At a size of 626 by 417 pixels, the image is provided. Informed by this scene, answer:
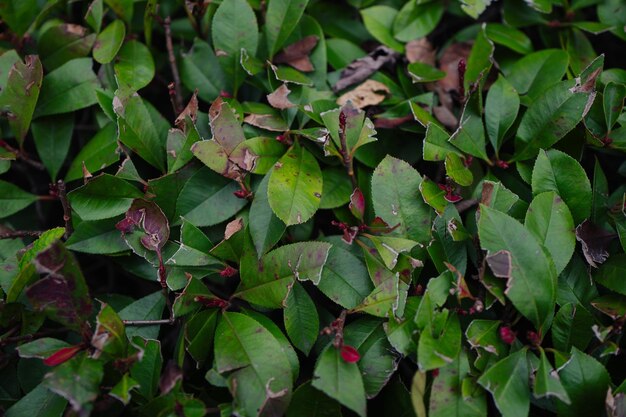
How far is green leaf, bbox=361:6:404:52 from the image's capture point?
1334 millimetres

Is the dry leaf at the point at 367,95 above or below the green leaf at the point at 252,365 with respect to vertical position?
above

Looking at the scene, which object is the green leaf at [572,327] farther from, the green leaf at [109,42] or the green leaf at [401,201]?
the green leaf at [109,42]

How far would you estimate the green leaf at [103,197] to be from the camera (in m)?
1.08

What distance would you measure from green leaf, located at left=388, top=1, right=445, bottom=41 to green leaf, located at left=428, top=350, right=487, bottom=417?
77cm

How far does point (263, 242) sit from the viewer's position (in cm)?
105

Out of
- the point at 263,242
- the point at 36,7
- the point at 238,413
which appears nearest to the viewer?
the point at 238,413

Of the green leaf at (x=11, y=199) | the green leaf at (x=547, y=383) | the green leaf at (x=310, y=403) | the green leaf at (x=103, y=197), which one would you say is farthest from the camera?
the green leaf at (x=11, y=199)

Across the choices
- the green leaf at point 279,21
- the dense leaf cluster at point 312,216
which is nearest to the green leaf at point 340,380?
the dense leaf cluster at point 312,216

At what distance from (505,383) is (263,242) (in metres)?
0.48

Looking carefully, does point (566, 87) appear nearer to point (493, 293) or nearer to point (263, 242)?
point (493, 293)

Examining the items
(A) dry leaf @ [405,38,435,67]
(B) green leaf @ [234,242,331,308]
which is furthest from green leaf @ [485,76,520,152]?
(B) green leaf @ [234,242,331,308]

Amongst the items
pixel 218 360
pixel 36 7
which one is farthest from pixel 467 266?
pixel 36 7

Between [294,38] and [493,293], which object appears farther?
[294,38]

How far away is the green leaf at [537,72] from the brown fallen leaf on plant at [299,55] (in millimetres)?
452
